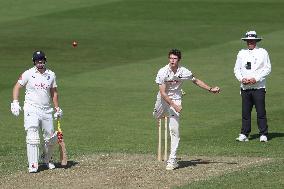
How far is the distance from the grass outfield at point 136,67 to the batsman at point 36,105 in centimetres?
70

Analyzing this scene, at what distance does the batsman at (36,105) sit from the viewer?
20016 millimetres

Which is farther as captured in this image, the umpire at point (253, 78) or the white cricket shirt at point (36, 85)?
the umpire at point (253, 78)

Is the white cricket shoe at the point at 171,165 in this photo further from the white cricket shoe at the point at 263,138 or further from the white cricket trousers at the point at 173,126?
the white cricket shoe at the point at 263,138

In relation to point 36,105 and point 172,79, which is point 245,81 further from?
point 36,105

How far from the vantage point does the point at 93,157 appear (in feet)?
71.3

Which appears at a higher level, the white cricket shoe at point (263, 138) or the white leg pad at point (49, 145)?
the white leg pad at point (49, 145)

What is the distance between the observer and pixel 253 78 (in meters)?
24.1

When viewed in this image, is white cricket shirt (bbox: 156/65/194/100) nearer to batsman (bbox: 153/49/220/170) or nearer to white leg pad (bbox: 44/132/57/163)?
batsman (bbox: 153/49/220/170)

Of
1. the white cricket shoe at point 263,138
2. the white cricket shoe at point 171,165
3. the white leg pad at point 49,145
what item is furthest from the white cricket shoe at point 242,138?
the white leg pad at point 49,145

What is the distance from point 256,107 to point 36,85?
6.42m

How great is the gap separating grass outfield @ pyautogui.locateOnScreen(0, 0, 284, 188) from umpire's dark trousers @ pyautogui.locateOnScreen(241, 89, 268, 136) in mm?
496

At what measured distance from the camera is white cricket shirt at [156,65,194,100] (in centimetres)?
2014

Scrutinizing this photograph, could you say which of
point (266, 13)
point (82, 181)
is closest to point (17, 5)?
point (266, 13)

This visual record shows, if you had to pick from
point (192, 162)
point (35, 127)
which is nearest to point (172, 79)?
point (192, 162)
